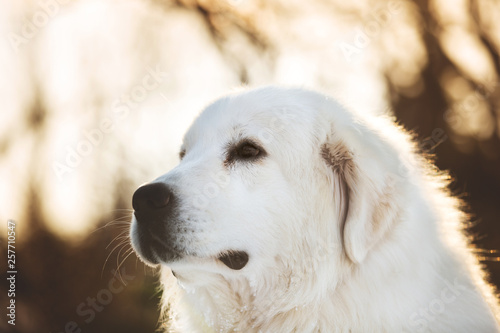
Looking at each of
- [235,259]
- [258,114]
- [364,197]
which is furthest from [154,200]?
[364,197]

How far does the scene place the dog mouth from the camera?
2598 mm

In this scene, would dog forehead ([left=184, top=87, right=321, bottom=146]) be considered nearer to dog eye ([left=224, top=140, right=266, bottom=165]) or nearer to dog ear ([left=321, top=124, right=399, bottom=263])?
dog eye ([left=224, top=140, right=266, bottom=165])

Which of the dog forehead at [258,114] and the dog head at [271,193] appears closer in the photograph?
the dog head at [271,193]

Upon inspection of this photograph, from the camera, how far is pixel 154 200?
2484mm

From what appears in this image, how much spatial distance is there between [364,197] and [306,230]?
0.38 metres

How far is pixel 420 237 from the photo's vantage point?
2.58 meters

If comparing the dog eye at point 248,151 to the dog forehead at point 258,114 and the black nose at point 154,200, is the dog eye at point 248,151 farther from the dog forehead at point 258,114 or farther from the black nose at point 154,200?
the black nose at point 154,200

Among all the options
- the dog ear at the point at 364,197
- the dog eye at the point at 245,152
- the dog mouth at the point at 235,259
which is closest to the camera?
the dog ear at the point at 364,197

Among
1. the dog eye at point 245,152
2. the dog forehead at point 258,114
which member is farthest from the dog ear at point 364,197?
the dog eye at point 245,152

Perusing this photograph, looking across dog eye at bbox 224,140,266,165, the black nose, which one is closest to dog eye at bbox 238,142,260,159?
dog eye at bbox 224,140,266,165

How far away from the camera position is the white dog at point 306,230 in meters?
2.50

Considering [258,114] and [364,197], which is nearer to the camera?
[364,197]

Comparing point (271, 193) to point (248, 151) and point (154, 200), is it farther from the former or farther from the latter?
point (154, 200)

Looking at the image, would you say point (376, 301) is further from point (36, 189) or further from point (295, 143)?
point (36, 189)
